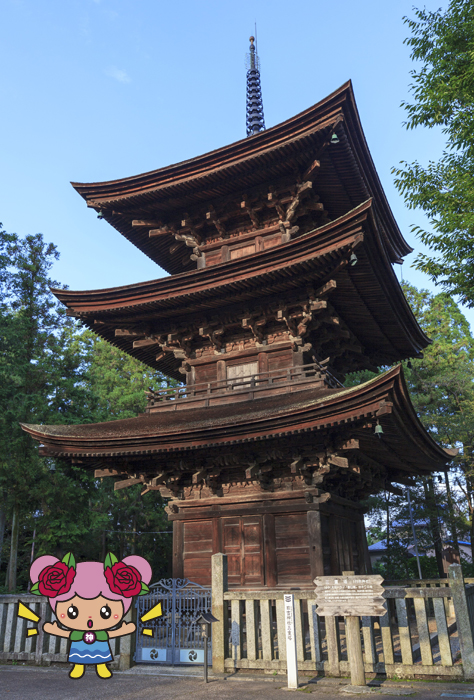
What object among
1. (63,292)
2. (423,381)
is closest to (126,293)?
(63,292)

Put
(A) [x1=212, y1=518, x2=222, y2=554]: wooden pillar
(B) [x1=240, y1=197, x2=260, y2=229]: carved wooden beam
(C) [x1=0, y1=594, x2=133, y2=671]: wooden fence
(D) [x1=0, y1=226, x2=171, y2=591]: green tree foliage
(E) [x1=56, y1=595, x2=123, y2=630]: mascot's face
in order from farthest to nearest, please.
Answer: (D) [x1=0, y1=226, x2=171, y2=591]: green tree foliage
(B) [x1=240, y1=197, x2=260, y2=229]: carved wooden beam
(A) [x1=212, y1=518, x2=222, y2=554]: wooden pillar
(C) [x1=0, y1=594, x2=133, y2=671]: wooden fence
(E) [x1=56, y1=595, x2=123, y2=630]: mascot's face

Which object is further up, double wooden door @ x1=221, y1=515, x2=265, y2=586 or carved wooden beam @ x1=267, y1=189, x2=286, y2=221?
carved wooden beam @ x1=267, y1=189, x2=286, y2=221

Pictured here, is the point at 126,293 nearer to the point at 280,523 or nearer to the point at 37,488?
the point at 280,523

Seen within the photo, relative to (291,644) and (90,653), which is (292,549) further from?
(90,653)

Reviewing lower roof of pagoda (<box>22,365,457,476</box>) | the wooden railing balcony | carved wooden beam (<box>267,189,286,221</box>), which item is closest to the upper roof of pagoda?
carved wooden beam (<box>267,189,286,221</box>)

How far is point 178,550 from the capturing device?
13.2 m

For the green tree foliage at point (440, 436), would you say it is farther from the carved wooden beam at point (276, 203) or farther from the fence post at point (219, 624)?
the fence post at point (219, 624)

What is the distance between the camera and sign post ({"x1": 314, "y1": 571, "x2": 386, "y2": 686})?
22.8ft

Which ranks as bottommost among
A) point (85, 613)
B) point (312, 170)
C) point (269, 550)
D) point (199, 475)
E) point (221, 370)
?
point (85, 613)

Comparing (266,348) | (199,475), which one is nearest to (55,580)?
(199,475)

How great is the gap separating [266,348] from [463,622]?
8.21 metres

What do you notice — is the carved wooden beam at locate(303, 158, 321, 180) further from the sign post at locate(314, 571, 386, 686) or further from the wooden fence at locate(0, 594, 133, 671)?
the wooden fence at locate(0, 594, 133, 671)

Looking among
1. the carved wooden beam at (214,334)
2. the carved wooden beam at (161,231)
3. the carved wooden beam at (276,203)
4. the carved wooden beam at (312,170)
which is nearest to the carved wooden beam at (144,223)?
the carved wooden beam at (161,231)

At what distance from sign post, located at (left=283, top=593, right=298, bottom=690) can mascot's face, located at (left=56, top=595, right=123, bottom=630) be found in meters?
2.84
